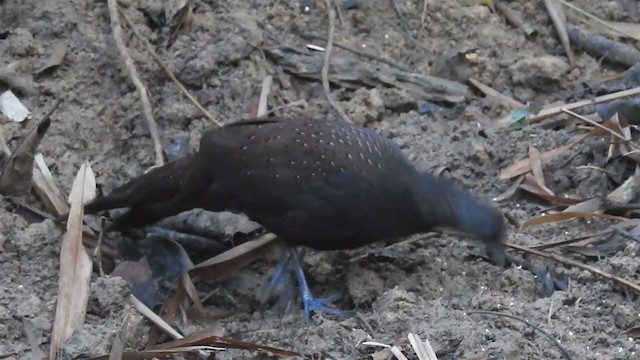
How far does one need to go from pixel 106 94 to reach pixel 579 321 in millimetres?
2644

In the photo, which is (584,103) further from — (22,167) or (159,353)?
(159,353)

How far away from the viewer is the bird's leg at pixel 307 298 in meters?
4.69

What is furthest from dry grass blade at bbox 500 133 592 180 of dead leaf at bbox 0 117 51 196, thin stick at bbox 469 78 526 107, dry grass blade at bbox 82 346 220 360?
dead leaf at bbox 0 117 51 196

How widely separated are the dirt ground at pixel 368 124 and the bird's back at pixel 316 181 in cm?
28

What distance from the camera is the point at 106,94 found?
19.0 ft

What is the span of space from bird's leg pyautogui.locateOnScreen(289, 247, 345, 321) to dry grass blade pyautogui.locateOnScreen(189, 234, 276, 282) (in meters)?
0.21

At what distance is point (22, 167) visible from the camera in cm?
507

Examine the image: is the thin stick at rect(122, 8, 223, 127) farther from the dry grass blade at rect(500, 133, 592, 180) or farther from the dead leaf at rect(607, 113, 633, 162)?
the dead leaf at rect(607, 113, 633, 162)

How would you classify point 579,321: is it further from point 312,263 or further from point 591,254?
point 312,263

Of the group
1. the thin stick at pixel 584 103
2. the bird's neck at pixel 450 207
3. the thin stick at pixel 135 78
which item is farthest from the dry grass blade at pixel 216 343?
the thin stick at pixel 584 103

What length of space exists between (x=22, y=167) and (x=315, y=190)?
1293mm

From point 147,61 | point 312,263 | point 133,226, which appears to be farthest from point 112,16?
point 312,263

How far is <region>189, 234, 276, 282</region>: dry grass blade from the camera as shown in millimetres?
5062

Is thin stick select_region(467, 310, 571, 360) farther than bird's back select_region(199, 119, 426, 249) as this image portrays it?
No
